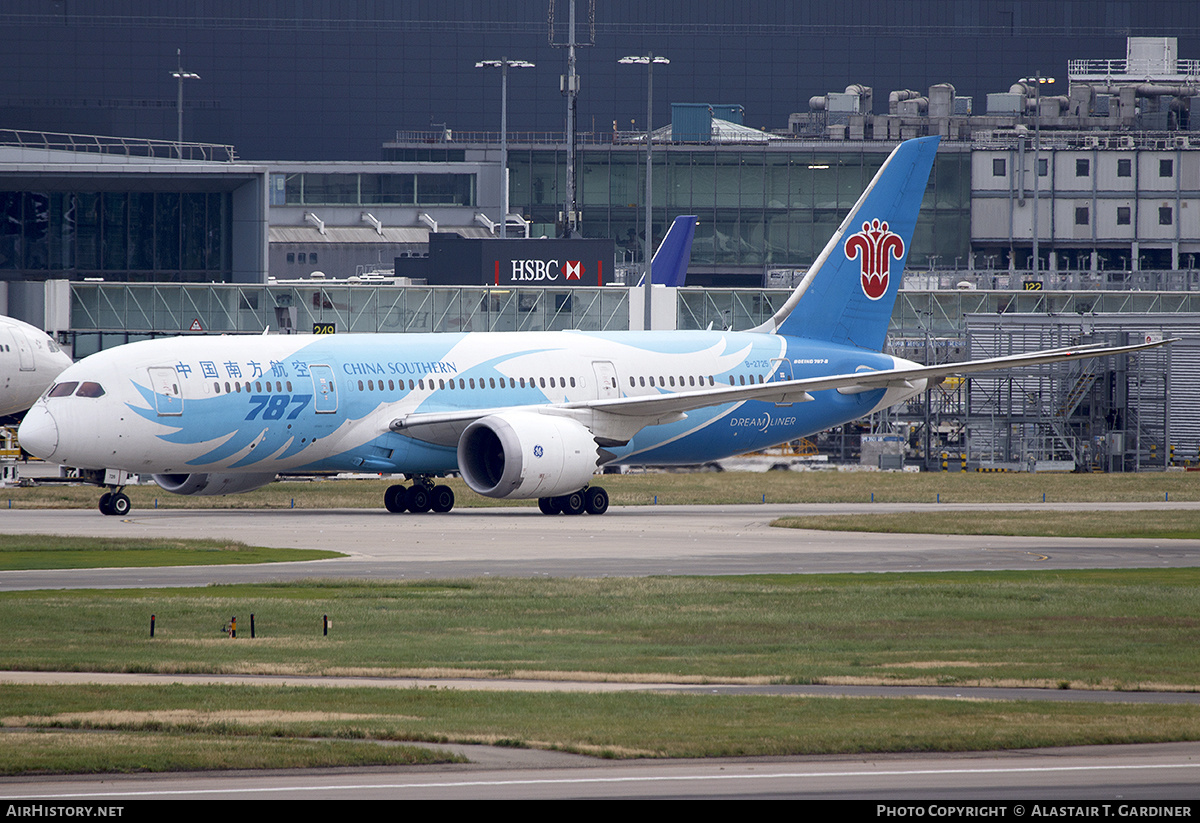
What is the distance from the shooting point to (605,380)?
4319cm

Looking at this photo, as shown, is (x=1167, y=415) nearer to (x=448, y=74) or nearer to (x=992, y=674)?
(x=992, y=674)

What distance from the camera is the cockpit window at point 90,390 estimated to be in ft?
122

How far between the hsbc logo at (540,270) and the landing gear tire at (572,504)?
34.9m

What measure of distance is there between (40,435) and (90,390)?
1.48 metres

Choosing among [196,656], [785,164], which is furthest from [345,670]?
[785,164]

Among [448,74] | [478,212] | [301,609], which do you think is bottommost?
[301,609]

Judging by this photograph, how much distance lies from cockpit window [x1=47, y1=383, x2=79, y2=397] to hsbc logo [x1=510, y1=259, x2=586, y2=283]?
39.5 m

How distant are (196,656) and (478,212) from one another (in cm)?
10696

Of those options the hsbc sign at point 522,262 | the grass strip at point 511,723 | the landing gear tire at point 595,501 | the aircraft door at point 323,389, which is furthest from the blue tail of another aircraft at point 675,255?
the grass strip at point 511,723

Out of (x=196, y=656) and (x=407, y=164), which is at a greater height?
(x=407, y=164)

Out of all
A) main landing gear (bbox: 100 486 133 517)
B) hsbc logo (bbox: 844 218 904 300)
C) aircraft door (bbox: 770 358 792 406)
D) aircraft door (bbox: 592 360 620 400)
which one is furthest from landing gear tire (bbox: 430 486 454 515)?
hsbc logo (bbox: 844 218 904 300)

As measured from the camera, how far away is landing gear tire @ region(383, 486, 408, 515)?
4203 cm

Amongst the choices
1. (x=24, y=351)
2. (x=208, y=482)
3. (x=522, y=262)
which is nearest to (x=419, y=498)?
(x=208, y=482)

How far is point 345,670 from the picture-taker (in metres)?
18.8
